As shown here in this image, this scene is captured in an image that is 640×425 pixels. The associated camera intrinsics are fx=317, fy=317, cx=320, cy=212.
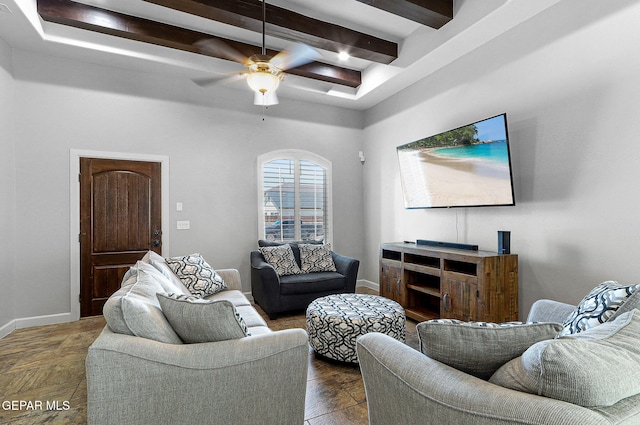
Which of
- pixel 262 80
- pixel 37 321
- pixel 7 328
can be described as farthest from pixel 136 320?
pixel 37 321

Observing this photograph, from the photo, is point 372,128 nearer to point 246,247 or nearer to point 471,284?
point 246,247

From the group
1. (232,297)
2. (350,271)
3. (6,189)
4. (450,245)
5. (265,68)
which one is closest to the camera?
(265,68)

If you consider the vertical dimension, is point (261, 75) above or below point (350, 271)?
above

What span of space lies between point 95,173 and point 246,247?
2146mm

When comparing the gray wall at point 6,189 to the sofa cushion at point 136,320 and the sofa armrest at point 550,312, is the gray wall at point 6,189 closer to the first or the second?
the sofa cushion at point 136,320

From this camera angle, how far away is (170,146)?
4.34 metres

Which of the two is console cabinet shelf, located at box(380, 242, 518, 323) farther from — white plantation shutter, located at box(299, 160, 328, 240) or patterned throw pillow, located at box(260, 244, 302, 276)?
white plantation shutter, located at box(299, 160, 328, 240)

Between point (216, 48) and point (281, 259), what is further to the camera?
point (281, 259)

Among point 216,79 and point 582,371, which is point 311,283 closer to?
point 216,79

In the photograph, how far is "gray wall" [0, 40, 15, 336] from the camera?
334 cm

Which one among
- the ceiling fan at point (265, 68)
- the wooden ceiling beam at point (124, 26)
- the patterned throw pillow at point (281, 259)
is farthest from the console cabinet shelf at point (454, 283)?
the wooden ceiling beam at point (124, 26)

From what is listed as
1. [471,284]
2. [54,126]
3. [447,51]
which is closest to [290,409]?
[471,284]

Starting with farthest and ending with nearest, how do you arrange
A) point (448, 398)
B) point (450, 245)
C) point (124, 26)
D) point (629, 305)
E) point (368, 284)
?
1. point (368, 284)
2. point (450, 245)
3. point (124, 26)
4. point (629, 305)
5. point (448, 398)

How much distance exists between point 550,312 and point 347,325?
1.36m
